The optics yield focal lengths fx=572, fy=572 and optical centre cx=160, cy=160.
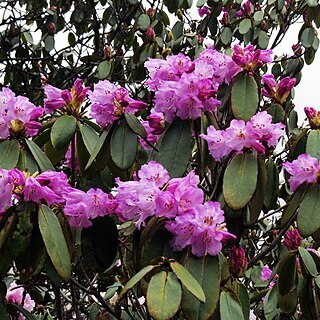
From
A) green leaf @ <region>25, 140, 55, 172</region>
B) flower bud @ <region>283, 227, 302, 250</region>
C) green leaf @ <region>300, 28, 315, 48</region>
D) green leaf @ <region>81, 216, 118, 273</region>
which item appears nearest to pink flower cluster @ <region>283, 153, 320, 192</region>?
flower bud @ <region>283, 227, 302, 250</region>

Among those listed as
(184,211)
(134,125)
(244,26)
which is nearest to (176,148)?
(134,125)

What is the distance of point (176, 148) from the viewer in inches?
40.5

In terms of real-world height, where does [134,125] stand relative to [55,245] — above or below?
above

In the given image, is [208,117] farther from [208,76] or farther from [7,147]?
[7,147]

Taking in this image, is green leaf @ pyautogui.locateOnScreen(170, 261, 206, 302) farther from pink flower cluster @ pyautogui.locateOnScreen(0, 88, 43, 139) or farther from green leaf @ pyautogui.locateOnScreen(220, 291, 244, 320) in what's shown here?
pink flower cluster @ pyautogui.locateOnScreen(0, 88, 43, 139)

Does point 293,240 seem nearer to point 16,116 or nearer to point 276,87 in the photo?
point 276,87

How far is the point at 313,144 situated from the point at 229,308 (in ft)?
1.26

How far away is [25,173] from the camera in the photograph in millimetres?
917

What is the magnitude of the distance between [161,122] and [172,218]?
0.32 meters

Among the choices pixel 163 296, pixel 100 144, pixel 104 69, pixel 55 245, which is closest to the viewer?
pixel 163 296

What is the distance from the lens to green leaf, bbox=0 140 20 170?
3.13 ft

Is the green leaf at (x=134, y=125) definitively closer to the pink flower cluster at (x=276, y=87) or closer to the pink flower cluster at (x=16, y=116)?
the pink flower cluster at (x=16, y=116)

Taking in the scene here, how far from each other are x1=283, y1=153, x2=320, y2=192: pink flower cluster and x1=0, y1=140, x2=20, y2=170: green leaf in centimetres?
48

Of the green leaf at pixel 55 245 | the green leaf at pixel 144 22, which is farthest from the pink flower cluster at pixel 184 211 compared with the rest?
the green leaf at pixel 144 22
